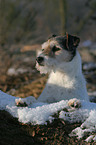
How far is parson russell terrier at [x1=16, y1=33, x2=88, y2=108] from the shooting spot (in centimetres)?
439

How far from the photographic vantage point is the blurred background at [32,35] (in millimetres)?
8688

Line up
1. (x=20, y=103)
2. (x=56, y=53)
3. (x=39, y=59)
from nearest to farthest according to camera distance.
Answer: (x=20, y=103)
(x=39, y=59)
(x=56, y=53)

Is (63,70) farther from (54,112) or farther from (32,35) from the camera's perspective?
(32,35)

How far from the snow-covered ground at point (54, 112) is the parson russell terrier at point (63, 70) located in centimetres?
157

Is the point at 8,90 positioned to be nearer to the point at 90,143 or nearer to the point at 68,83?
the point at 68,83

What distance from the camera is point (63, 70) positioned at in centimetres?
450

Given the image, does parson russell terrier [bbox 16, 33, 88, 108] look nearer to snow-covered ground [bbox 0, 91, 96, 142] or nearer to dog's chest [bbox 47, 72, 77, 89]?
dog's chest [bbox 47, 72, 77, 89]

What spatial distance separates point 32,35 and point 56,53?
13997 millimetres

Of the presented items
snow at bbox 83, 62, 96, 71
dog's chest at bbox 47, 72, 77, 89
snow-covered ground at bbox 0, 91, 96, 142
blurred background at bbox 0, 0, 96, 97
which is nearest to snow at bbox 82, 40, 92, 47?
blurred background at bbox 0, 0, 96, 97

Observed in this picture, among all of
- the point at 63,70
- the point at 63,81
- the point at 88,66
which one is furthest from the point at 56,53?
the point at 88,66

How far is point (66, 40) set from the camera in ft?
14.8

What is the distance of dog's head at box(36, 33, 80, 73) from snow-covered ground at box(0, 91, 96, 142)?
1469mm

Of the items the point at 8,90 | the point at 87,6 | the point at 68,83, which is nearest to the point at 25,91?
the point at 8,90

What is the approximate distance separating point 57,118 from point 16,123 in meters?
0.54
